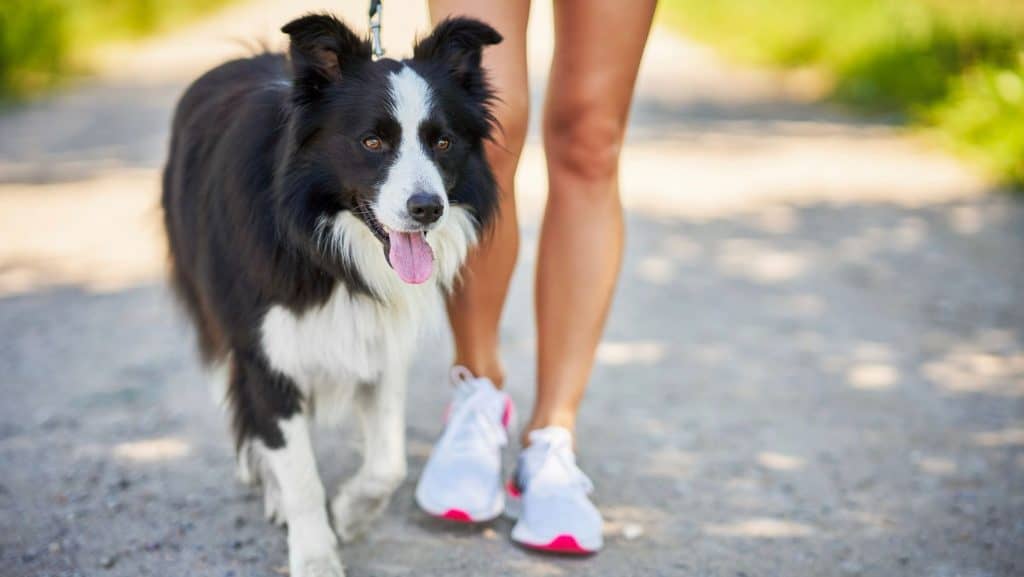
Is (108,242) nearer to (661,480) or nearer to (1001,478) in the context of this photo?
(661,480)

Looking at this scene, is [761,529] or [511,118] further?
[761,529]

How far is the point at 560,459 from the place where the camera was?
110 inches

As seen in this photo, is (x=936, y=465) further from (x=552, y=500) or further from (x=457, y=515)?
(x=457, y=515)

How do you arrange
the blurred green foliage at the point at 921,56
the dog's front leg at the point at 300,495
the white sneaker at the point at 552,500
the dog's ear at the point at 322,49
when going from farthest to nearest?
1. the blurred green foliage at the point at 921,56
2. the white sneaker at the point at 552,500
3. the dog's front leg at the point at 300,495
4. the dog's ear at the point at 322,49

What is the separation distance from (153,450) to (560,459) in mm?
1332

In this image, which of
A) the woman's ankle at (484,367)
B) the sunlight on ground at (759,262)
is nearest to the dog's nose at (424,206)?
the woman's ankle at (484,367)

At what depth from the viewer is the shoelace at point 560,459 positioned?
2771 millimetres

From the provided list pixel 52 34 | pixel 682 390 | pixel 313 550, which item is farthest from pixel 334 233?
pixel 52 34

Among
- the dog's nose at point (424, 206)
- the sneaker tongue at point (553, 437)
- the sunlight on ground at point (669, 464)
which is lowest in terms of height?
the sunlight on ground at point (669, 464)

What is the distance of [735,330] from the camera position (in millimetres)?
4402

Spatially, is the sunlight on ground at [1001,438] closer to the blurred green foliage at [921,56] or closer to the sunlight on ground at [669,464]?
the sunlight on ground at [669,464]

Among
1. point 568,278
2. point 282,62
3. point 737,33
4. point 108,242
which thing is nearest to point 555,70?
point 568,278

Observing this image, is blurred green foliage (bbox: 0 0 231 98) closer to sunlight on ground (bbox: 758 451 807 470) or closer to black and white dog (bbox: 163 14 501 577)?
black and white dog (bbox: 163 14 501 577)

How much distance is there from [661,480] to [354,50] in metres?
1.61
